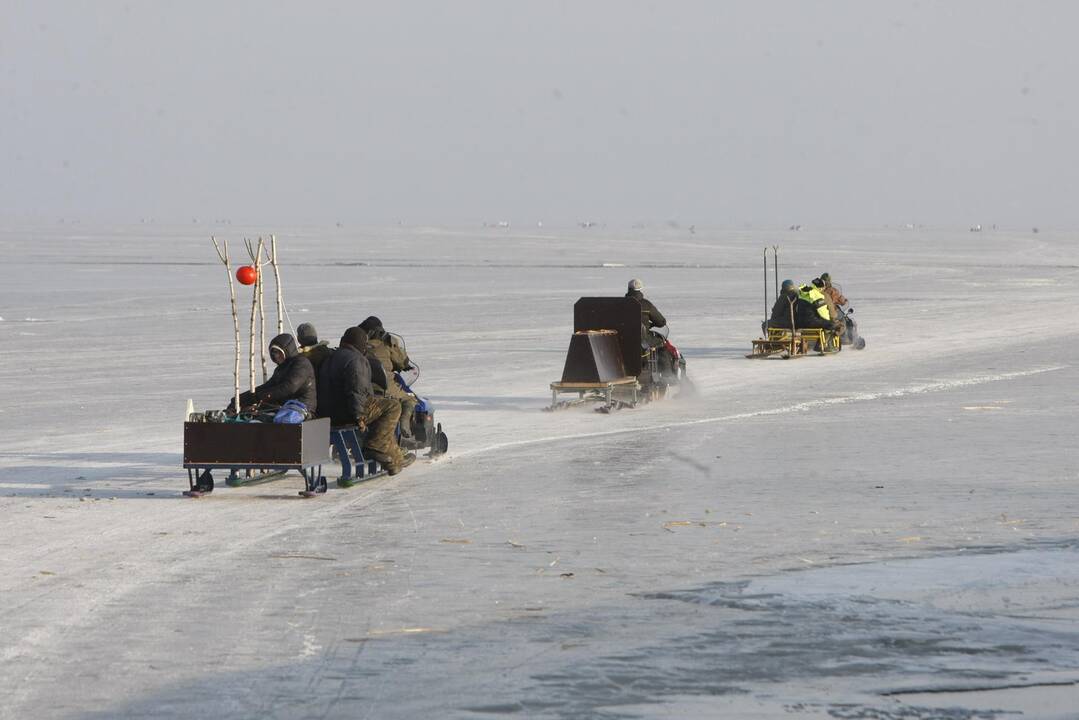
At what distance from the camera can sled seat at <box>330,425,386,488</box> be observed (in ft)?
46.0

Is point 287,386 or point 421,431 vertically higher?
point 287,386

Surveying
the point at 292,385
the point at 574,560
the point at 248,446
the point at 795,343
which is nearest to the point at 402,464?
the point at 292,385

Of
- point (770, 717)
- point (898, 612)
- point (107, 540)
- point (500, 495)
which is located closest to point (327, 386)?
point (500, 495)

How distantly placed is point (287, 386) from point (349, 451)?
106cm

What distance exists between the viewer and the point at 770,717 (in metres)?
6.84

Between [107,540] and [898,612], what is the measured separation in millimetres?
5180

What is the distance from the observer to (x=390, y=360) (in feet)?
51.9

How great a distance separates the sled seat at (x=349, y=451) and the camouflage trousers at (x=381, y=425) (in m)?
0.08

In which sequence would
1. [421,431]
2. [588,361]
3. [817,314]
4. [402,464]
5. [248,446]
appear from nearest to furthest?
[248,446] → [402,464] → [421,431] → [588,361] → [817,314]

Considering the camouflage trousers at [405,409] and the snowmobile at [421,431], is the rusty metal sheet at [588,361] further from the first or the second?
the camouflage trousers at [405,409]

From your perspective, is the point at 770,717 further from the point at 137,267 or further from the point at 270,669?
the point at 137,267

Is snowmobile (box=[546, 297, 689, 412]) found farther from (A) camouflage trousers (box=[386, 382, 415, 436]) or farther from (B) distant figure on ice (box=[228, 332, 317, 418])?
(B) distant figure on ice (box=[228, 332, 317, 418])

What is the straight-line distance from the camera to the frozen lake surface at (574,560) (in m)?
7.36

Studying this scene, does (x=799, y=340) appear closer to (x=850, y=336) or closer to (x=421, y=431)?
(x=850, y=336)
